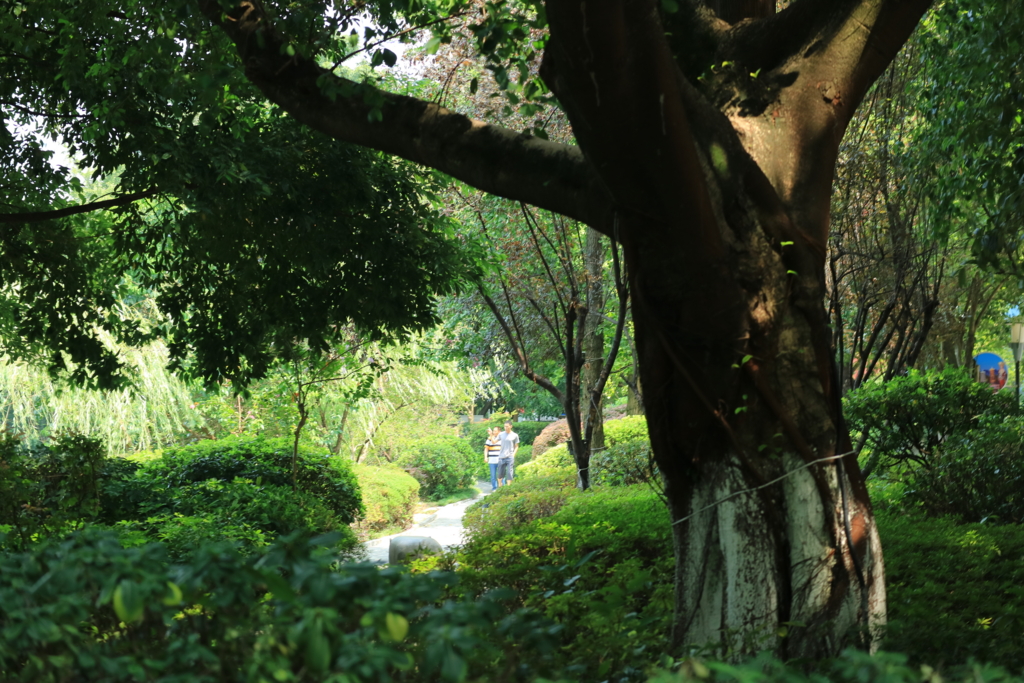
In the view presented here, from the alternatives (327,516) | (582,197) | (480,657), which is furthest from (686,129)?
(327,516)

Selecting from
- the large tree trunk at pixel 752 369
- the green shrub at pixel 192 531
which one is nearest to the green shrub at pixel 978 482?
the large tree trunk at pixel 752 369

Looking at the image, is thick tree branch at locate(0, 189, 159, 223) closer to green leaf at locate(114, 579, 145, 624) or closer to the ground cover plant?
the ground cover plant

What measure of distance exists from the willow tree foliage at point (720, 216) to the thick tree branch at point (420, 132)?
0.01 m

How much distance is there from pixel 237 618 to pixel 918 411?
7.83 m

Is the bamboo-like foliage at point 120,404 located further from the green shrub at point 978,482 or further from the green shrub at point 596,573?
the green shrub at point 978,482

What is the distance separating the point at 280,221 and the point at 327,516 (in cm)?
557

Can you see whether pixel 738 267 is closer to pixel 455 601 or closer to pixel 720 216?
pixel 720 216

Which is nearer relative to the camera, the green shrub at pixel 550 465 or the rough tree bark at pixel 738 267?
the rough tree bark at pixel 738 267

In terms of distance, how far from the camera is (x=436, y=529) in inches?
693

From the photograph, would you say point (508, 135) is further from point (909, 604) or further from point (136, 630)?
point (909, 604)

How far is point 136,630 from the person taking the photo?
2193 millimetres

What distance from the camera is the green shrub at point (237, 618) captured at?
1.67 meters

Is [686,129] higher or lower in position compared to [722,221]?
higher

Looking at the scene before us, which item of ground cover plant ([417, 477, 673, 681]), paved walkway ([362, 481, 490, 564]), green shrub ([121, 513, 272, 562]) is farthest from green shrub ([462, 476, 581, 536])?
green shrub ([121, 513, 272, 562])
